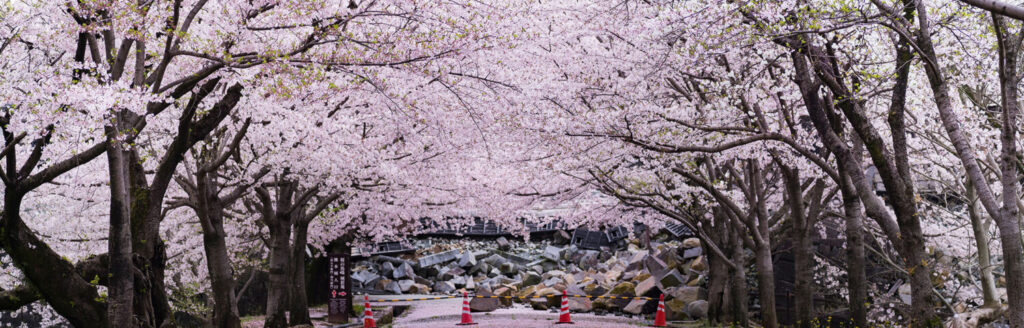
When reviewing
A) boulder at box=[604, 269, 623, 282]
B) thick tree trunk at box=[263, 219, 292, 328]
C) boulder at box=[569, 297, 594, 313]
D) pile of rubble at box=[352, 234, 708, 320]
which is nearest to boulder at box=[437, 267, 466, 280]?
pile of rubble at box=[352, 234, 708, 320]

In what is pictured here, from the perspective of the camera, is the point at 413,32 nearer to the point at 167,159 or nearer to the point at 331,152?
the point at 167,159

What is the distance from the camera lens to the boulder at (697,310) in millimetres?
21656

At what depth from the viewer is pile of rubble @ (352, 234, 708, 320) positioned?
25.5 metres

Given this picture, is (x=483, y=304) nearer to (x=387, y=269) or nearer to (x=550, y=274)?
(x=550, y=274)

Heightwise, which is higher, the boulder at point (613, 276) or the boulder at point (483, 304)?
the boulder at point (613, 276)

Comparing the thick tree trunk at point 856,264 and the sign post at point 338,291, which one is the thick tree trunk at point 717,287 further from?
the sign post at point 338,291

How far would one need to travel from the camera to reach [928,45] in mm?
7676

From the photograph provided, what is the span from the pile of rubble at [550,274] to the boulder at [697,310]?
3 cm

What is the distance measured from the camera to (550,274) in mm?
34906

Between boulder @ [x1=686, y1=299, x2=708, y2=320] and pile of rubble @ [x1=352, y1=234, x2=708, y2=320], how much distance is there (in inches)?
1.1

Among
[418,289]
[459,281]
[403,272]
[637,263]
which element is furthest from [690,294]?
[403,272]

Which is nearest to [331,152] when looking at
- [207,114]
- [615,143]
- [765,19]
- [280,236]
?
[280,236]

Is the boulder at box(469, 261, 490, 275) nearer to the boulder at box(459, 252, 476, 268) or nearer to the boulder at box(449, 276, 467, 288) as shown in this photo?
the boulder at box(459, 252, 476, 268)

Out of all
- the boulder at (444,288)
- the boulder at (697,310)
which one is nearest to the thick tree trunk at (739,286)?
the boulder at (697,310)
